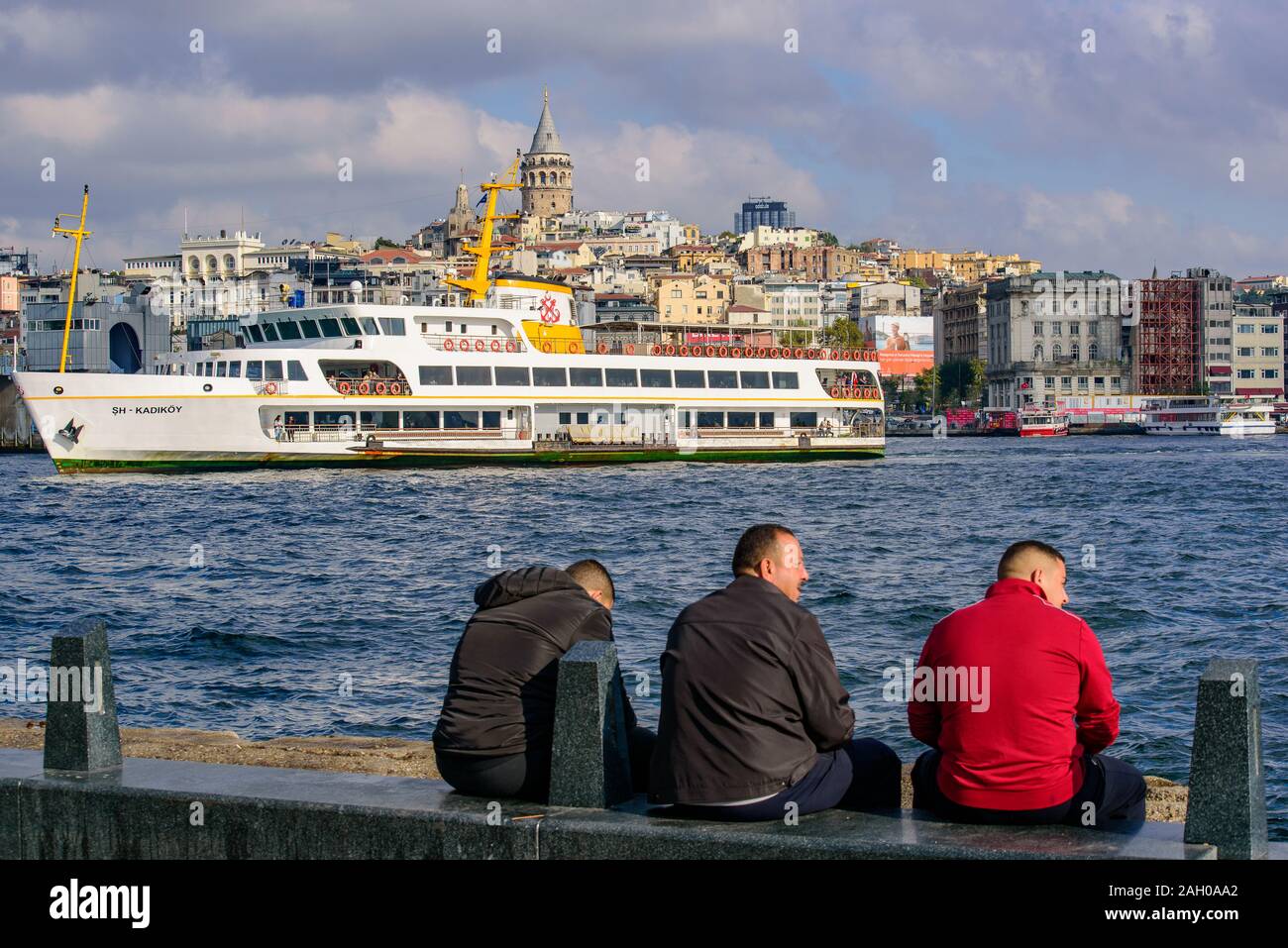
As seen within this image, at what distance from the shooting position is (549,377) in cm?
4494

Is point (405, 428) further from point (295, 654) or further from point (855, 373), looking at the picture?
point (295, 654)

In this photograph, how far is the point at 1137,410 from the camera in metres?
116

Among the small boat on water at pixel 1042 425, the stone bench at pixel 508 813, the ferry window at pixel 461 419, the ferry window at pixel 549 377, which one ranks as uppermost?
the ferry window at pixel 549 377

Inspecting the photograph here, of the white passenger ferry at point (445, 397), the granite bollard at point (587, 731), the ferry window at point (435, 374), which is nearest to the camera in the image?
the granite bollard at point (587, 731)

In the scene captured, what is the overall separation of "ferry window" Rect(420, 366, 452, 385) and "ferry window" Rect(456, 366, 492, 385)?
0.30 metres

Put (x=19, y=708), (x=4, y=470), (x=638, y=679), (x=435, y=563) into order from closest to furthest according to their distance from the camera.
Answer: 1. (x=19, y=708)
2. (x=638, y=679)
3. (x=435, y=563)
4. (x=4, y=470)

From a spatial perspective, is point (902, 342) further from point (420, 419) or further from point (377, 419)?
point (377, 419)

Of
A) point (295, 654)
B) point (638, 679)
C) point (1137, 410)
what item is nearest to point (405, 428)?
point (295, 654)

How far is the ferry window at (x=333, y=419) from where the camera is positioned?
41688 millimetres

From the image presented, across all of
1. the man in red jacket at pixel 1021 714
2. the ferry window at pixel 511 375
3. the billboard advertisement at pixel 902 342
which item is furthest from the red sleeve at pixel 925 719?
the billboard advertisement at pixel 902 342

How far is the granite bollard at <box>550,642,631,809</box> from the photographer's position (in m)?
4.80

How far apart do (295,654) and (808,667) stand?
416 inches

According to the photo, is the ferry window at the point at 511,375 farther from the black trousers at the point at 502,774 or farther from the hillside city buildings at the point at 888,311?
the hillside city buildings at the point at 888,311
